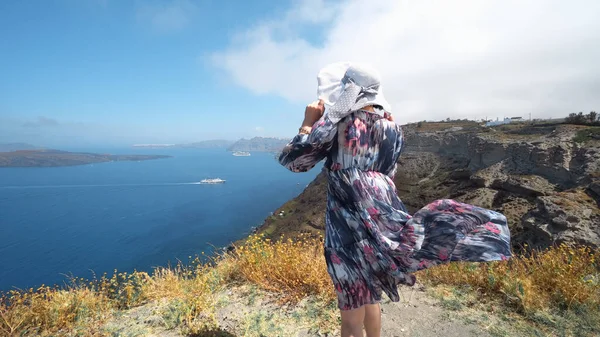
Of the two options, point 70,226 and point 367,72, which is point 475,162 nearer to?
point 367,72

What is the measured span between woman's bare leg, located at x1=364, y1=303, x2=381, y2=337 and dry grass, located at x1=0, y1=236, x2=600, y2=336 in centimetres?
132

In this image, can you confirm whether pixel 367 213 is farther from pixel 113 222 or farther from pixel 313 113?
pixel 113 222

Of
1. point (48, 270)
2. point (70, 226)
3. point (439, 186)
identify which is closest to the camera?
point (439, 186)

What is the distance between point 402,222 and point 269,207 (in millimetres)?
83046

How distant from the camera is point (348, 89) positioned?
1712mm

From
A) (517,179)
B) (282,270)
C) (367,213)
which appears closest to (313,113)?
(367,213)

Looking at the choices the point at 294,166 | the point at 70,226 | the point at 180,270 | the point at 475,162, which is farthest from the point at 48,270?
the point at 475,162

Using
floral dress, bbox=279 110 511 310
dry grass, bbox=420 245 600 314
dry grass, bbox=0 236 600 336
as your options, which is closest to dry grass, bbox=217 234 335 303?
dry grass, bbox=0 236 600 336

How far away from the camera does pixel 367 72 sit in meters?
1.73

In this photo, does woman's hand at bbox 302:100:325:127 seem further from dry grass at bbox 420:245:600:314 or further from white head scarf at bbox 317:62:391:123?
dry grass at bbox 420:245:600:314

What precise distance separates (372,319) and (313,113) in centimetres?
147

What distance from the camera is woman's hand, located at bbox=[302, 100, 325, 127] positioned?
5.93 ft

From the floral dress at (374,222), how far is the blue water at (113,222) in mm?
30368

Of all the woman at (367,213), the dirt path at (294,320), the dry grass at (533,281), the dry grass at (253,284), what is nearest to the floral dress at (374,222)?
the woman at (367,213)
